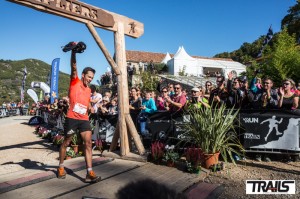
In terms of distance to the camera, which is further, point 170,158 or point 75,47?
point 170,158

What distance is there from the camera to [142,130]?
7.43m

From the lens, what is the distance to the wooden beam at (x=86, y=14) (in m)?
5.00

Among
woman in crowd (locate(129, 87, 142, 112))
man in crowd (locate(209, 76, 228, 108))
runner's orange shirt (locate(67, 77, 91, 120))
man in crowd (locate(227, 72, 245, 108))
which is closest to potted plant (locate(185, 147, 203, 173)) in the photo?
man in crowd (locate(209, 76, 228, 108))

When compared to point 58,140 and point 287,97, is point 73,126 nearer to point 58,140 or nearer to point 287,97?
point 58,140

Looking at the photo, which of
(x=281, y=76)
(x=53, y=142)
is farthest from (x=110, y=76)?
(x=53, y=142)

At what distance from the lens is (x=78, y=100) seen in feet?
14.9

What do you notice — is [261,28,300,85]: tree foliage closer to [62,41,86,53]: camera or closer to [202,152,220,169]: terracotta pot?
[202,152,220,169]: terracotta pot

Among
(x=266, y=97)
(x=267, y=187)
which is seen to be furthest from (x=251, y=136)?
(x=267, y=187)

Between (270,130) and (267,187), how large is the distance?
6.92ft

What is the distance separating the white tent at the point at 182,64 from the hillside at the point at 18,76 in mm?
48824

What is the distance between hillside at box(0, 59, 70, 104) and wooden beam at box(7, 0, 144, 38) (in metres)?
79.0

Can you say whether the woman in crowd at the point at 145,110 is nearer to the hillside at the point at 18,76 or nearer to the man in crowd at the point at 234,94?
the man in crowd at the point at 234,94

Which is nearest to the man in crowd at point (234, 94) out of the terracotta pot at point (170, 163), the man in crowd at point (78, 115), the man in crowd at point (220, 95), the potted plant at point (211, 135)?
the man in crowd at point (220, 95)

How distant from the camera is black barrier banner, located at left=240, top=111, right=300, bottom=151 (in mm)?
6020
